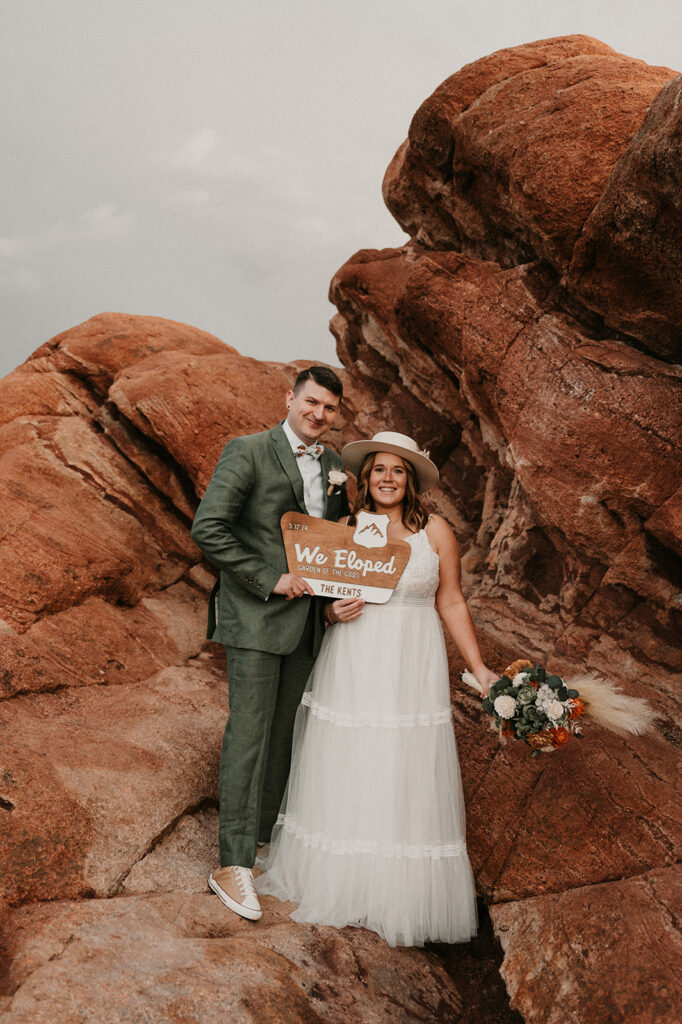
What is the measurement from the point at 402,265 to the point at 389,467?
4.87 metres

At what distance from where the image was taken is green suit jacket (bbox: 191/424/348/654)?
5.16 metres

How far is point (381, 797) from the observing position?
4848 mm

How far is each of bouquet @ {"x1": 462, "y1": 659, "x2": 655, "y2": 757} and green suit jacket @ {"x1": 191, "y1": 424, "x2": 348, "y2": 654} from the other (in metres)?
1.55

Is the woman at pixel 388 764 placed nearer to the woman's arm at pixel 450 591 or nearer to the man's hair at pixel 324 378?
the woman's arm at pixel 450 591

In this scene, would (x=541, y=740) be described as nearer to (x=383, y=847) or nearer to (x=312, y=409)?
(x=383, y=847)

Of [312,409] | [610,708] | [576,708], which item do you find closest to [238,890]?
[576,708]

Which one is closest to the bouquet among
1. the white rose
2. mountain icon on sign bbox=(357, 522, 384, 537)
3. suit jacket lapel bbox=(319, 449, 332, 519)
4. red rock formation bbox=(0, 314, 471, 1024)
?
the white rose

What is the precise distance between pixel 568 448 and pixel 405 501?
188 centimetres

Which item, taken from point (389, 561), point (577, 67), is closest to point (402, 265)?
point (577, 67)

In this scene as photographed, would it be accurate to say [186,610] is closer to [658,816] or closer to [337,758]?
[337,758]

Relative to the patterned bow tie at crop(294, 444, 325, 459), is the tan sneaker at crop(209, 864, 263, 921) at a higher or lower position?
lower

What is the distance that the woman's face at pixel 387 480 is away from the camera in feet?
17.7

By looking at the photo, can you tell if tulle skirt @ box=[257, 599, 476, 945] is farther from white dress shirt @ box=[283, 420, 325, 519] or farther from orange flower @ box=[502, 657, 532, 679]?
white dress shirt @ box=[283, 420, 325, 519]

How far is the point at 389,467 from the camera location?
17.7ft
